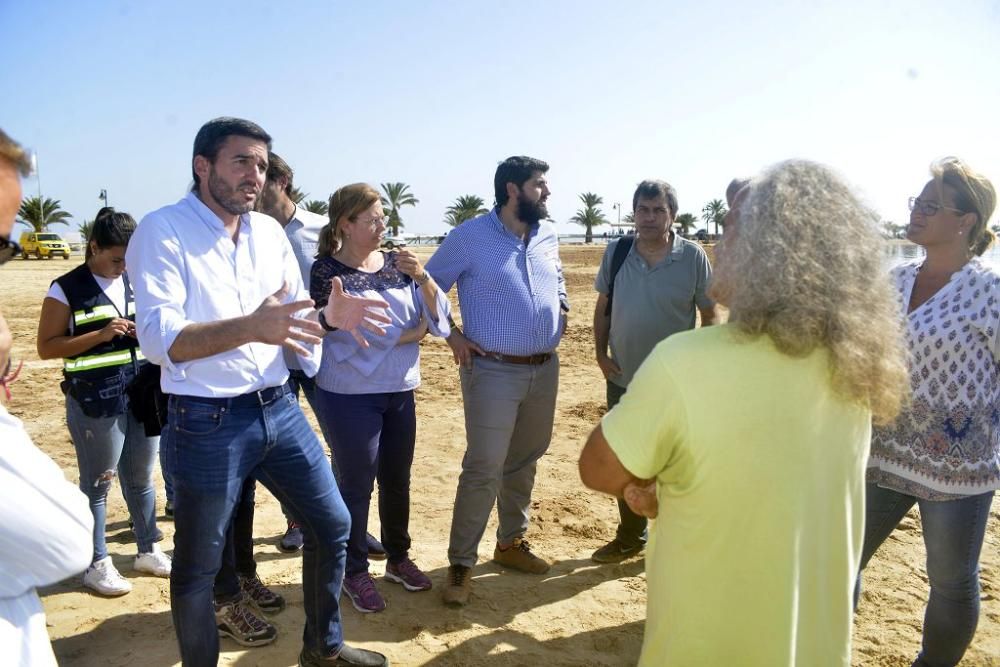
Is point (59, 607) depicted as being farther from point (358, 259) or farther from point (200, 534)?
point (358, 259)

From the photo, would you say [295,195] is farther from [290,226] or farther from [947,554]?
[947,554]

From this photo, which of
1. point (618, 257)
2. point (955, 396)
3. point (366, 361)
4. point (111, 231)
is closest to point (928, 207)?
point (955, 396)

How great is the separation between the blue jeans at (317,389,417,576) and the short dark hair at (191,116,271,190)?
1.47 m

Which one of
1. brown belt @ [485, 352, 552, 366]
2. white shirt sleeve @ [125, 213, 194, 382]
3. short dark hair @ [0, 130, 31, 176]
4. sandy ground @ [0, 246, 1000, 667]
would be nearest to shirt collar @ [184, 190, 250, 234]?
Result: white shirt sleeve @ [125, 213, 194, 382]

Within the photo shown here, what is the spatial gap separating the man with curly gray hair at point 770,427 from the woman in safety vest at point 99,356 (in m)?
3.10

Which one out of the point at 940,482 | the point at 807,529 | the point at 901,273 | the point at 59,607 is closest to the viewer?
the point at 807,529

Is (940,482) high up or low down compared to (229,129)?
down

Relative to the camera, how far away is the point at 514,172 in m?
4.17

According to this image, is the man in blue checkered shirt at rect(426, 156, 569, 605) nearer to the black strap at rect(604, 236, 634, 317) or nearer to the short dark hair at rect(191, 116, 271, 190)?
the black strap at rect(604, 236, 634, 317)

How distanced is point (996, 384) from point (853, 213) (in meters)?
1.70

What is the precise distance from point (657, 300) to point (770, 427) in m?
2.87

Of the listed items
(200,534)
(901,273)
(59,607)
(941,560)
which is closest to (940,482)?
(941,560)

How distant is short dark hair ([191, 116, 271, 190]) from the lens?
2.74 metres

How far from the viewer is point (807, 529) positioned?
167cm
